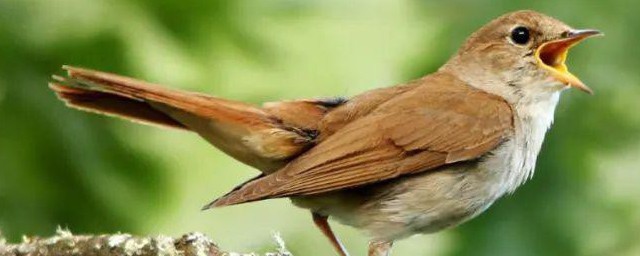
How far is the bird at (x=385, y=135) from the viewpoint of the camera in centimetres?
705

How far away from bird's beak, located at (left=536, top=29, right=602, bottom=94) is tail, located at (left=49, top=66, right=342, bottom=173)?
106cm

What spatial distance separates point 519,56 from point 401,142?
89 centimetres

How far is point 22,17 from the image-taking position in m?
7.78

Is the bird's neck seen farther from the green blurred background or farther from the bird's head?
the green blurred background

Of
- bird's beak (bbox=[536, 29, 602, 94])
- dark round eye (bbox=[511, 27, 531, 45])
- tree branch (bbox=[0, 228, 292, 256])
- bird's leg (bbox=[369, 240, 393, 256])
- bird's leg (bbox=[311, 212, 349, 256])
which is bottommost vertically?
bird's leg (bbox=[369, 240, 393, 256])

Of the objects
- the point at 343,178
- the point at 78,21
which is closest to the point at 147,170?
the point at 78,21

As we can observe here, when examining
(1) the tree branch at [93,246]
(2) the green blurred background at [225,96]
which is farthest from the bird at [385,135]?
(1) the tree branch at [93,246]

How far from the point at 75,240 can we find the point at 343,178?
1502mm

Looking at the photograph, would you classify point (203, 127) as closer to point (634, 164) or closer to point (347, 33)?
point (634, 164)

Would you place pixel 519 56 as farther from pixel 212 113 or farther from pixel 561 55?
pixel 212 113

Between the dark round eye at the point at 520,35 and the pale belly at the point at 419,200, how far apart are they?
28.5 inches

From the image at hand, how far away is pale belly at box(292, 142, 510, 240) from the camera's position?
23.9 ft

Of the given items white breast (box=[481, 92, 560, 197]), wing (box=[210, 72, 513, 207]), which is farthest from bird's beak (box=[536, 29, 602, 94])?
wing (box=[210, 72, 513, 207])

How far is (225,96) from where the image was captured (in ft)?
26.8
